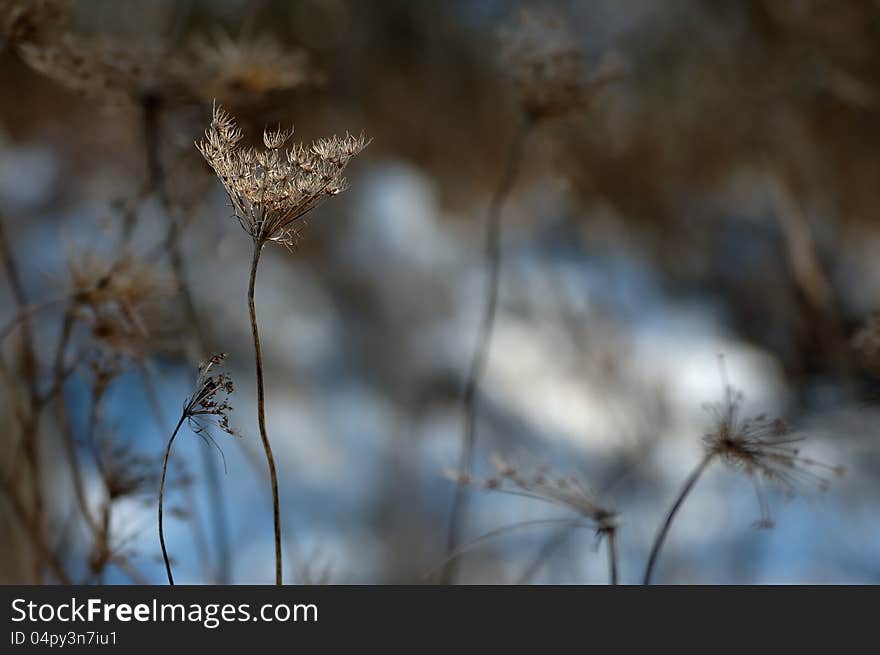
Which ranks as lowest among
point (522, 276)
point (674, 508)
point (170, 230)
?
point (674, 508)

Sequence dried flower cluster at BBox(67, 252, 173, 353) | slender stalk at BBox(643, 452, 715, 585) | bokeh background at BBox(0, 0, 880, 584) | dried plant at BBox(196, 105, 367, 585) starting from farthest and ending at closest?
bokeh background at BBox(0, 0, 880, 584) < dried flower cluster at BBox(67, 252, 173, 353) < slender stalk at BBox(643, 452, 715, 585) < dried plant at BBox(196, 105, 367, 585)

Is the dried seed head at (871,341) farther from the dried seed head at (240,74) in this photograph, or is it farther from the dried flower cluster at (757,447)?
the dried seed head at (240,74)

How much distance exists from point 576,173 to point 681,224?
71 cm

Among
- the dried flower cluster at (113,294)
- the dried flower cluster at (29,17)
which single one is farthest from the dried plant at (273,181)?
the dried flower cluster at (29,17)

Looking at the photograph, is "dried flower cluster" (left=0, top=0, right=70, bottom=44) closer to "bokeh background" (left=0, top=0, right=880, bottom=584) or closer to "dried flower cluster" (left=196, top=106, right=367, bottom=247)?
"dried flower cluster" (left=196, top=106, right=367, bottom=247)

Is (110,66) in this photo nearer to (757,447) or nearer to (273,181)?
(273,181)

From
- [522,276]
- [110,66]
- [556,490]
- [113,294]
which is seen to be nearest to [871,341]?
[556,490]

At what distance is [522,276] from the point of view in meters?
2.89

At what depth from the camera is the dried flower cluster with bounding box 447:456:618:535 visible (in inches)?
29.0

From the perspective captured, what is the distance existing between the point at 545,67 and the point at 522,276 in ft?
6.03

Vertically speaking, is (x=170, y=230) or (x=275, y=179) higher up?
(x=170, y=230)

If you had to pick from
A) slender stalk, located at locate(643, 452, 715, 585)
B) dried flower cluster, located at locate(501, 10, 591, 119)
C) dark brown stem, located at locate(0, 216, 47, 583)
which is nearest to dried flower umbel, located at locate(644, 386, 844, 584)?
slender stalk, located at locate(643, 452, 715, 585)

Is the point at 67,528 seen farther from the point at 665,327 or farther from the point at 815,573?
the point at 665,327

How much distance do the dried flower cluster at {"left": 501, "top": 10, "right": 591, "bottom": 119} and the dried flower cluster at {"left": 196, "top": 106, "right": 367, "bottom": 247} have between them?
58 centimetres
